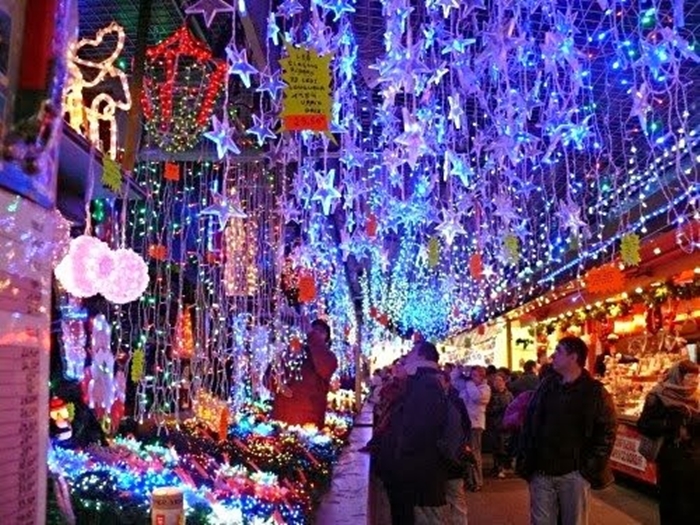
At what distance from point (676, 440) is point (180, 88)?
4.43 m

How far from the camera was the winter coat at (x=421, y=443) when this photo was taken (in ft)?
18.5

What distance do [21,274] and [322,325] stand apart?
6.74 metres

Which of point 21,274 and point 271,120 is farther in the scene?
point 271,120

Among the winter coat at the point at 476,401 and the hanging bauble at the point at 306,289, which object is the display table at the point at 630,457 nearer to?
the winter coat at the point at 476,401

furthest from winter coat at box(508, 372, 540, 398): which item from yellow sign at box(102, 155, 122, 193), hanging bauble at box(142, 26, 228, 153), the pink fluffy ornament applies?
yellow sign at box(102, 155, 122, 193)

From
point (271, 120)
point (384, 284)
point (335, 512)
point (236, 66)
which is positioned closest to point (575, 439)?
point (335, 512)

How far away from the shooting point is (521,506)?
9938 millimetres

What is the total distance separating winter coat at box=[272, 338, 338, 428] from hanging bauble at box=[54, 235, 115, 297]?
3.17 m

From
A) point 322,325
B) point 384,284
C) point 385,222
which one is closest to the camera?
point 322,325

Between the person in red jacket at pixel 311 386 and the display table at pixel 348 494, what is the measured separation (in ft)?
2.00

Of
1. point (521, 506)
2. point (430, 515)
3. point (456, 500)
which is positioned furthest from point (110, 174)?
point (521, 506)

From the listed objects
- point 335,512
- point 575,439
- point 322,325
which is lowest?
point 335,512

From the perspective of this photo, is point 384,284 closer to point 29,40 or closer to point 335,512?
point 335,512

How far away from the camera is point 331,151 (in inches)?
444
